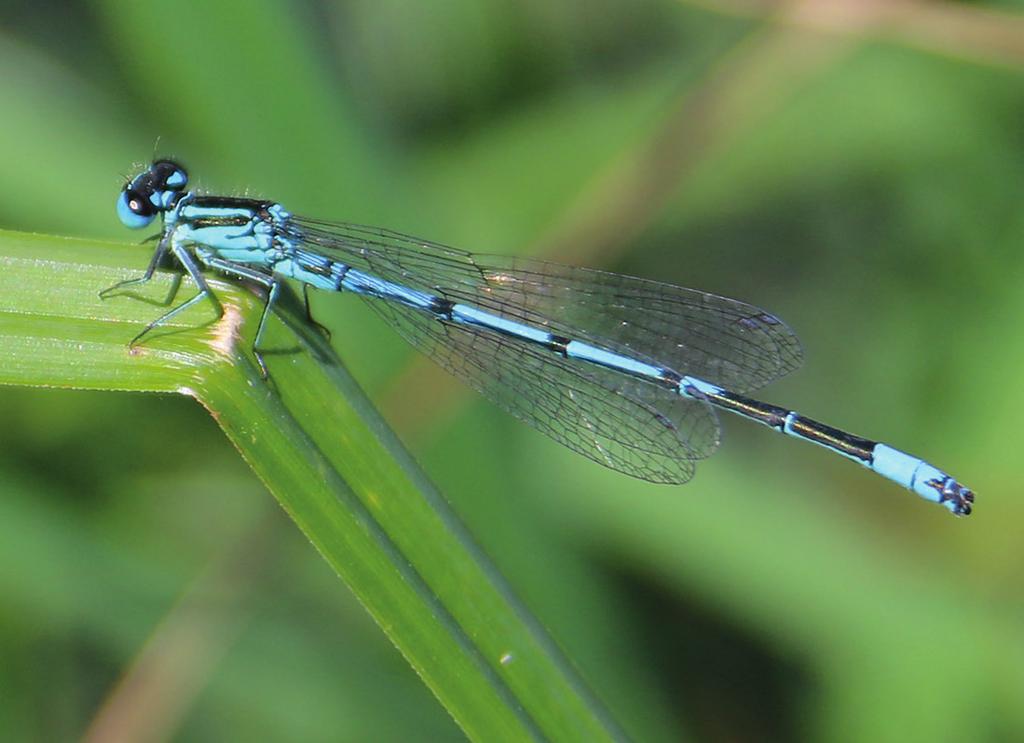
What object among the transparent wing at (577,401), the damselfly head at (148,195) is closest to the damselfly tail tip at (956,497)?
the transparent wing at (577,401)

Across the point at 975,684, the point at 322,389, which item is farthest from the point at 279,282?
the point at 975,684

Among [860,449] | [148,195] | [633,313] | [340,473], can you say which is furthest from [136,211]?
[860,449]

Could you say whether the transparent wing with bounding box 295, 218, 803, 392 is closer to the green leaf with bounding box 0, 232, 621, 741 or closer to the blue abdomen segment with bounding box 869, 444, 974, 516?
the blue abdomen segment with bounding box 869, 444, 974, 516

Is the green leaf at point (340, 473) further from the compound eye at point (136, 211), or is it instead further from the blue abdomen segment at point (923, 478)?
the blue abdomen segment at point (923, 478)

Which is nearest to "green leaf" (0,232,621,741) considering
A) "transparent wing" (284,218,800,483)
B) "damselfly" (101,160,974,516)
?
"damselfly" (101,160,974,516)

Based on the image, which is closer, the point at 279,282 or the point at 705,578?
the point at 279,282

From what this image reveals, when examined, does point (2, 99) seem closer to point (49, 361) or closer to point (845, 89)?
point (49, 361)

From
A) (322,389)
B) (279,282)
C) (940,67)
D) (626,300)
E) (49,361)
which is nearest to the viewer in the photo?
(49,361)
